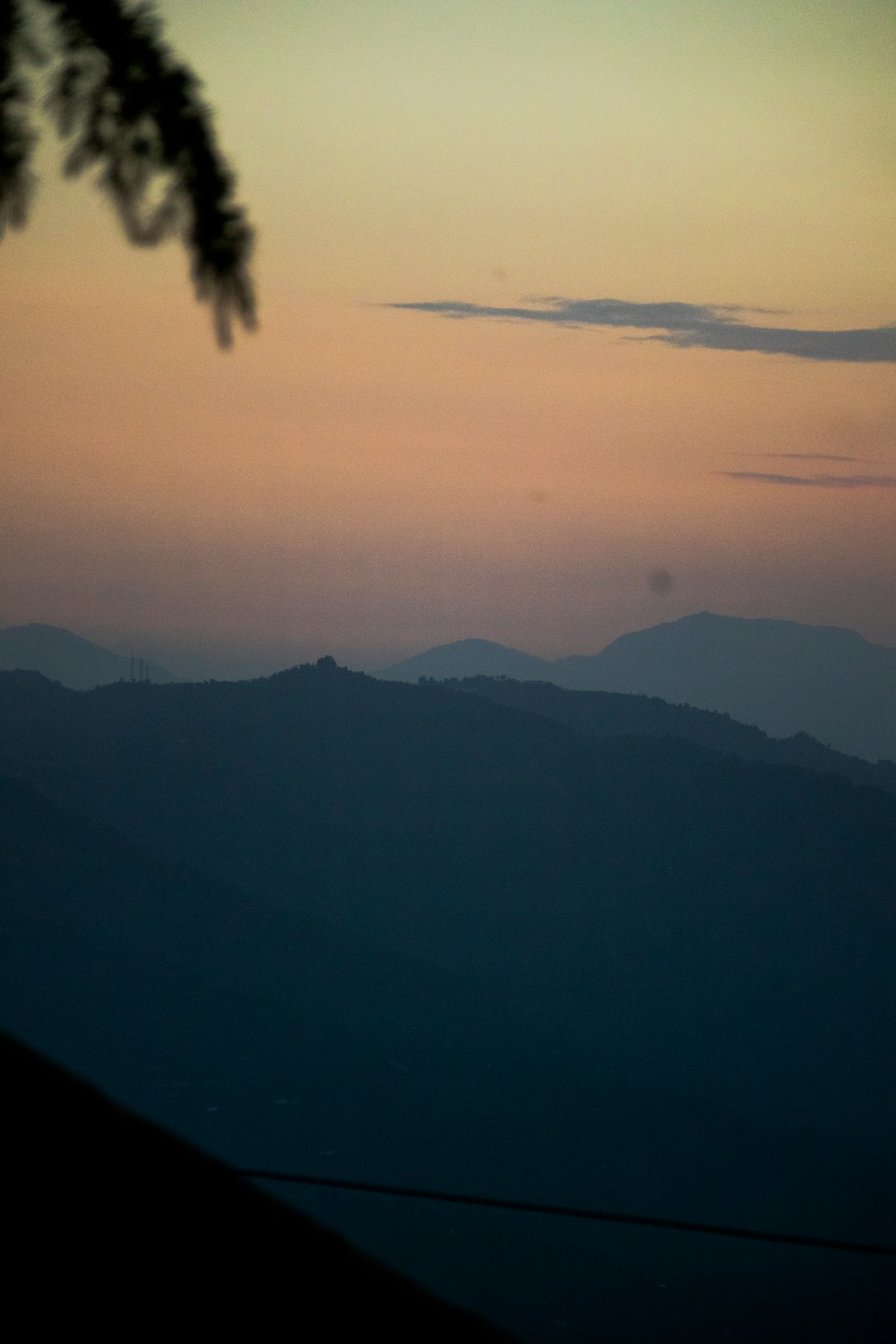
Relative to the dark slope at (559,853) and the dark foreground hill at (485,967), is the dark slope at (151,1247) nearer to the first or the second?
the dark foreground hill at (485,967)

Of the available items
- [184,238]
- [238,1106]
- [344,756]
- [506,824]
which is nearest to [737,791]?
[506,824]

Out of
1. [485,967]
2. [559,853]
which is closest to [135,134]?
[485,967]

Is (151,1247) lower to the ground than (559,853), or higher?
higher

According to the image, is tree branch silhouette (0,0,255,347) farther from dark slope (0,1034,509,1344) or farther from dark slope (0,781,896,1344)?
dark slope (0,781,896,1344)

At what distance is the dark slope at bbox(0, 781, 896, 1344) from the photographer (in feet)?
346

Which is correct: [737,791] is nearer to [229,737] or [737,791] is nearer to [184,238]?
[229,737]

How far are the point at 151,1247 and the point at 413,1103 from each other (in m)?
133

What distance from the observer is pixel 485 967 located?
515 feet

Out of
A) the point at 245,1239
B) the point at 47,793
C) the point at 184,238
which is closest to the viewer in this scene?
the point at 245,1239

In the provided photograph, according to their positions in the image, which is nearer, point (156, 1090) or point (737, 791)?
point (156, 1090)

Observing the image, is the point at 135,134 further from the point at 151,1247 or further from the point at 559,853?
the point at 559,853

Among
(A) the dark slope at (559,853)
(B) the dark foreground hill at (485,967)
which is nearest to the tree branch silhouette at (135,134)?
(B) the dark foreground hill at (485,967)

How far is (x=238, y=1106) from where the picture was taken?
394 feet

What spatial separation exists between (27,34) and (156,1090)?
13047 centimetres
